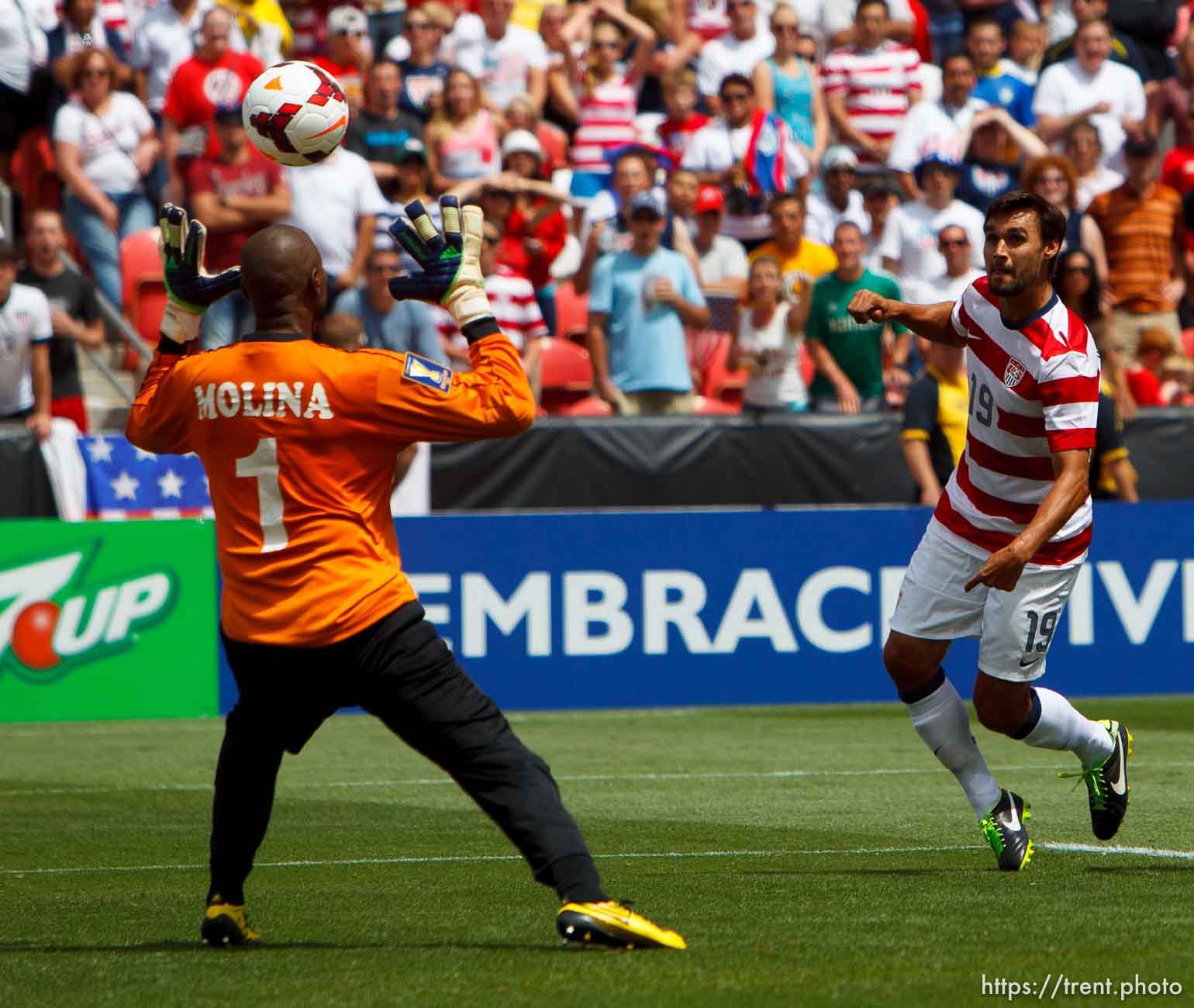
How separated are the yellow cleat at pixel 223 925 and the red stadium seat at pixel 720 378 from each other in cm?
1110

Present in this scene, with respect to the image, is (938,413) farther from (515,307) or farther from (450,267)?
(450,267)

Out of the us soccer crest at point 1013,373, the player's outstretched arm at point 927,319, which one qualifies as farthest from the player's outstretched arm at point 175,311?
the us soccer crest at point 1013,373

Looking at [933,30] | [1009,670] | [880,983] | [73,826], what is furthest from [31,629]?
[933,30]

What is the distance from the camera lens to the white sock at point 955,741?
7570 millimetres

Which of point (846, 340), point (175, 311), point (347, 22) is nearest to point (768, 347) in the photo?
point (846, 340)

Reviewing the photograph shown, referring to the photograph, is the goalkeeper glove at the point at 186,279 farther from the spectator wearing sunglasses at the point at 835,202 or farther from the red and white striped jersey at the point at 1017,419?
the spectator wearing sunglasses at the point at 835,202

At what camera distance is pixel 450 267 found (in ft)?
19.0

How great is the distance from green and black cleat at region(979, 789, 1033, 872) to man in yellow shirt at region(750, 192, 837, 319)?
29.5ft

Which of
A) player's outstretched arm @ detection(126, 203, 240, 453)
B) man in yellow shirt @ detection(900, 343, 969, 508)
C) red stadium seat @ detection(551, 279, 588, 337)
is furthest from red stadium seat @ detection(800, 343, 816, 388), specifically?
player's outstretched arm @ detection(126, 203, 240, 453)

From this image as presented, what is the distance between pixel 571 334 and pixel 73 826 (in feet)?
29.1

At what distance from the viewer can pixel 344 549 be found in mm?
5758

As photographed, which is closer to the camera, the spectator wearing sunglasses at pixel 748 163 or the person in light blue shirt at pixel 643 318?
the person in light blue shirt at pixel 643 318

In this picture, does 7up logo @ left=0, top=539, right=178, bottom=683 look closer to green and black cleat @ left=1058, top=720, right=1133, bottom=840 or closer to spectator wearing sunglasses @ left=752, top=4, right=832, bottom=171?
green and black cleat @ left=1058, top=720, right=1133, bottom=840

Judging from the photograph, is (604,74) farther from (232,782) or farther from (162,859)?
(232,782)
